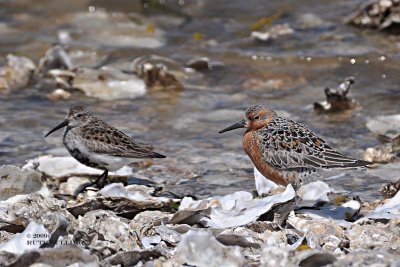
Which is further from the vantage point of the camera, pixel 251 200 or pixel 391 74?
pixel 391 74

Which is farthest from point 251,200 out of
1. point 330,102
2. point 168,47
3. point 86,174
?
point 168,47

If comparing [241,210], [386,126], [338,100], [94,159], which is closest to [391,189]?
[241,210]

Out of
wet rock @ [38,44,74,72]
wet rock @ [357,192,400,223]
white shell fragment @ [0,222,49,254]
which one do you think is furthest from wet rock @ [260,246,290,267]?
wet rock @ [38,44,74,72]

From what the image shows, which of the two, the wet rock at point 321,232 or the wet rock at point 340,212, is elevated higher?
the wet rock at point 321,232

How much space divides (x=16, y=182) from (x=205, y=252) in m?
2.66

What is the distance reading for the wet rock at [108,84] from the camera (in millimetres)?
11062

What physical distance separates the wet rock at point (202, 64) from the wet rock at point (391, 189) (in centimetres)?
467

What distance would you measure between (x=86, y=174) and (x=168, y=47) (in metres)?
4.69

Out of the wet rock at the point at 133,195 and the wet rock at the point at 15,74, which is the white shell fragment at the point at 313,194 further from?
the wet rock at the point at 15,74

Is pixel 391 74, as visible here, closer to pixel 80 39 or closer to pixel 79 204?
pixel 80 39

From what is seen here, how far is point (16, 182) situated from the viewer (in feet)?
24.5

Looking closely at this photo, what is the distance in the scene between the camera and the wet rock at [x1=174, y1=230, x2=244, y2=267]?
5.28 metres

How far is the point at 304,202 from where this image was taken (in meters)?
7.31

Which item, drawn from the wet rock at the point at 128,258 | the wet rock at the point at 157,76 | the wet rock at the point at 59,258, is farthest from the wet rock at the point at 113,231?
the wet rock at the point at 157,76
